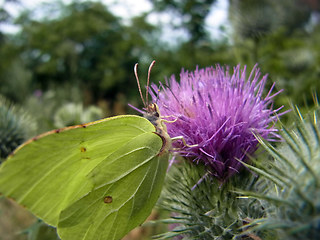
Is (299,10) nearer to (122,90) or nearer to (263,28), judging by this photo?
(263,28)

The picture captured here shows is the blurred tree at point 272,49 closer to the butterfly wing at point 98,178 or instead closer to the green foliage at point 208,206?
the green foliage at point 208,206

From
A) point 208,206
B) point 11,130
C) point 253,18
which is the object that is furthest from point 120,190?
point 253,18

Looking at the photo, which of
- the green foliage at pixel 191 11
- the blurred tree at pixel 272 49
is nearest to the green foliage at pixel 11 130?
the blurred tree at pixel 272 49

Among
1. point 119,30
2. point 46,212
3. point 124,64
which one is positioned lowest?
point 124,64

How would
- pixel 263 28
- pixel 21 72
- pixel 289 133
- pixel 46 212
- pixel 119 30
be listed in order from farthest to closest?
pixel 119 30 → pixel 21 72 → pixel 263 28 → pixel 46 212 → pixel 289 133

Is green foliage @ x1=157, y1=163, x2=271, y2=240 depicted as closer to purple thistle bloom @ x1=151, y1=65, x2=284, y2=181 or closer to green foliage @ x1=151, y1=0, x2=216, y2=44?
purple thistle bloom @ x1=151, y1=65, x2=284, y2=181

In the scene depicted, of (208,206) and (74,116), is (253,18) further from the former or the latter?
(208,206)

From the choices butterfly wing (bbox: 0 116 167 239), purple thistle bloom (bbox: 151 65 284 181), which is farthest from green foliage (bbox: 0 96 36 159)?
purple thistle bloom (bbox: 151 65 284 181)

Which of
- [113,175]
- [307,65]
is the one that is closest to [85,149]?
[113,175]
